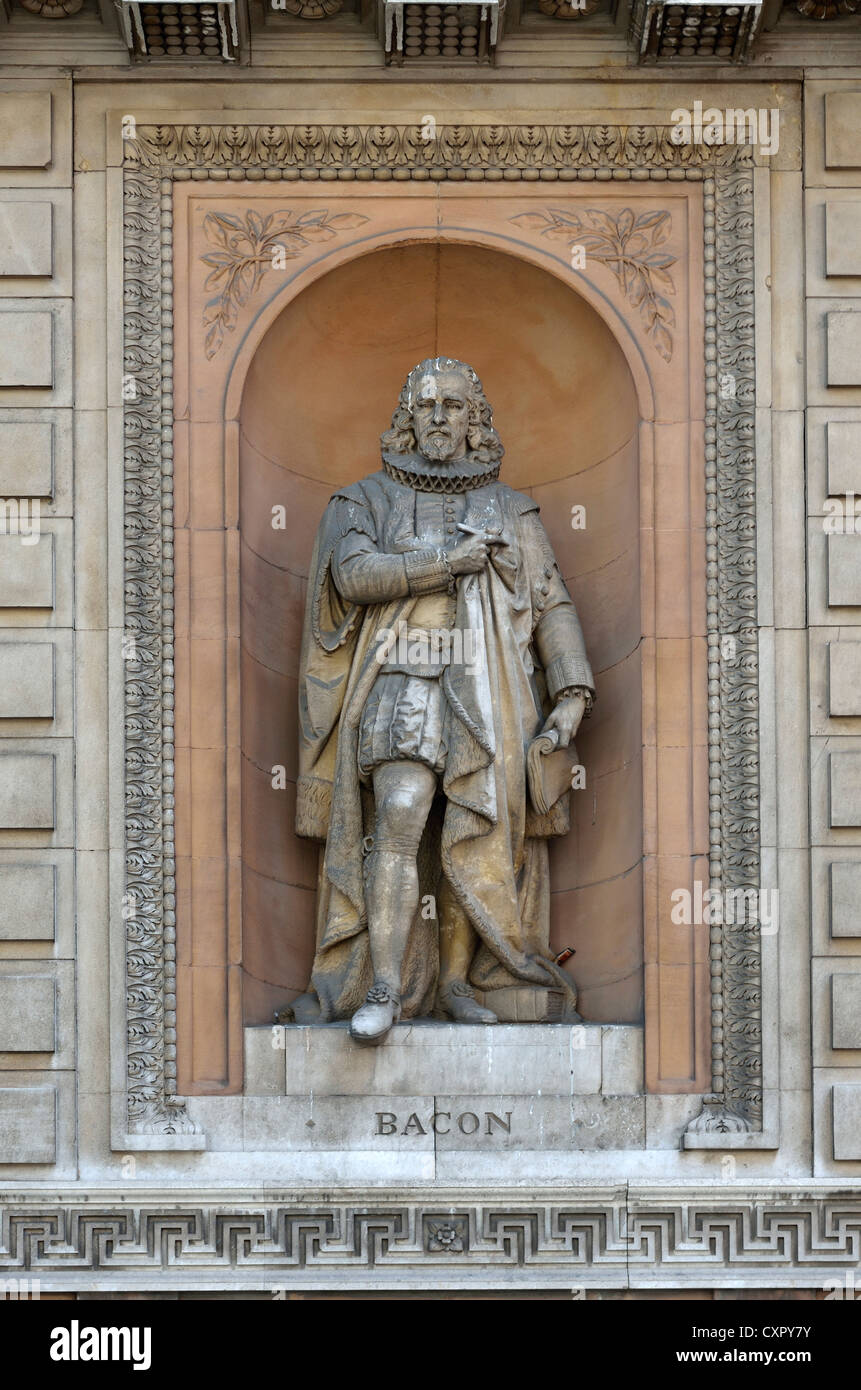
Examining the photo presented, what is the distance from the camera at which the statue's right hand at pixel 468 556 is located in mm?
15820

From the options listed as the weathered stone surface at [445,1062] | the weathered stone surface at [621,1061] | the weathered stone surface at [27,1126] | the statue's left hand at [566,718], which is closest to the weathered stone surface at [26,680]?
the weathered stone surface at [27,1126]

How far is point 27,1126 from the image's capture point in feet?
50.0

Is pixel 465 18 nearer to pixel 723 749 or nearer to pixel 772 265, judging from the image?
pixel 772 265

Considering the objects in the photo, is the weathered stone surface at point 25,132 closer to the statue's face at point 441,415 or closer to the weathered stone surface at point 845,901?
the statue's face at point 441,415

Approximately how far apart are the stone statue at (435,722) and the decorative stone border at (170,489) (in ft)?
2.75

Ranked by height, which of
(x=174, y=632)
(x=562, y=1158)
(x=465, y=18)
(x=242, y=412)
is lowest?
(x=562, y=1158)

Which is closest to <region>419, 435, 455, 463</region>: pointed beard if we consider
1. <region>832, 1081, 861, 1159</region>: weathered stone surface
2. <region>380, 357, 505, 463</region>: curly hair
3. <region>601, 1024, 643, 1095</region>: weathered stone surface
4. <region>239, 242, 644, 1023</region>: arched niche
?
<region>380, 357, 505, 463</region>: curly hair

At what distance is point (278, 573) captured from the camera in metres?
16.6

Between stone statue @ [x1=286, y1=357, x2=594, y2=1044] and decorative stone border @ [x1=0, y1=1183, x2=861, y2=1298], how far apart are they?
3.62ft

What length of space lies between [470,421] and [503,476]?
Answer: 2.80 ft

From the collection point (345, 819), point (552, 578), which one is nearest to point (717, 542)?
point (552, 578)

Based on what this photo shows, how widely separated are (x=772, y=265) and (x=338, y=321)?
243 cm

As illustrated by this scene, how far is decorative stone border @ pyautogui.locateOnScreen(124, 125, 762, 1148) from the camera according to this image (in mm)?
15461

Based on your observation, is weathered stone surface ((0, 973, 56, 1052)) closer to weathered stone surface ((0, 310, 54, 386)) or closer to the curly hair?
weathered stone surface ((0, 310, 54, 386))
